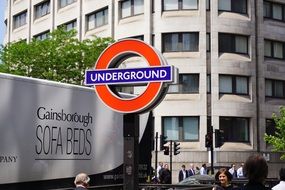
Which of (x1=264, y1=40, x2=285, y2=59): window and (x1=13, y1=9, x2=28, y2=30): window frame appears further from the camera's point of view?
(x1=13, y1=9, x2=28, y2=30): window frame

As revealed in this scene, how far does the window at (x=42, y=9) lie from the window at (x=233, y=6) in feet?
65.4

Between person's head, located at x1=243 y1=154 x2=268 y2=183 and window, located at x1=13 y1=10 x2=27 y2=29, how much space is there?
61546 mm

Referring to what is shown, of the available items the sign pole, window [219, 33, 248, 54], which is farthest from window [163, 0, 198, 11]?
the sign pole

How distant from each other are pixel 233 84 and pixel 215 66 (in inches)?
88.6

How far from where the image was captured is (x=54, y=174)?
486 inches

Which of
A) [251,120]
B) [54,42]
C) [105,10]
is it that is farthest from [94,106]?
[105,10]

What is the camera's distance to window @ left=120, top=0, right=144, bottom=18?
49875 mm

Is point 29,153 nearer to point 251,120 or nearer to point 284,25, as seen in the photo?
point 251,120

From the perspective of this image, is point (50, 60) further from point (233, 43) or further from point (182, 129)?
point (233, 43)

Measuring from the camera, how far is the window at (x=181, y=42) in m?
47.8

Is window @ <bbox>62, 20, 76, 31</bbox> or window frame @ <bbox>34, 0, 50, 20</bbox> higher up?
window frame @ <bbox>34, 0, 50, 20</bbox>

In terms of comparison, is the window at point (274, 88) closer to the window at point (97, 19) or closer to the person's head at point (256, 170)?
the window at point (97, 19)

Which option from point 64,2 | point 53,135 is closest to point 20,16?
point 64,2

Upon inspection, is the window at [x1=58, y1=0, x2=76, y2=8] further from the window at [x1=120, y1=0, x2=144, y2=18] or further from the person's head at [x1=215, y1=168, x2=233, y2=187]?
the person's head at [x1=215, y1=168, x2=233, y2=187]
